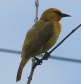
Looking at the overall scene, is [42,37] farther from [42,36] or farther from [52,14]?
[52,14]

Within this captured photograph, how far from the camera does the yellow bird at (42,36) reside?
370cm

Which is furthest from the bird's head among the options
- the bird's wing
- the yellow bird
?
the bird's wing

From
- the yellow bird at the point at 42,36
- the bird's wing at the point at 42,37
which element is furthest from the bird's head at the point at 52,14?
the bird's wing at the point at 42,37

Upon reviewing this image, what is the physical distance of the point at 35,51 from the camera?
12.6 feet

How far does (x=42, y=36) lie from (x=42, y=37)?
0.02 m

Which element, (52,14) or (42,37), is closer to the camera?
(42,37)

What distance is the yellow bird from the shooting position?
12.1ft

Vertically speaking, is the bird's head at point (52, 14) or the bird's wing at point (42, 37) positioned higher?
the bird's head at point (52, 14)

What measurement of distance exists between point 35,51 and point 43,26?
0.61 metres

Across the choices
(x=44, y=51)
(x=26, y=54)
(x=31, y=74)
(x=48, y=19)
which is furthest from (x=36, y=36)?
(x=31, y=74)

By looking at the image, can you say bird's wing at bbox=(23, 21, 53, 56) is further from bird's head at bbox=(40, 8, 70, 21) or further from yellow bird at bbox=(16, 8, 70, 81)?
bird's head at bbox=(40, 8, 70, 21)

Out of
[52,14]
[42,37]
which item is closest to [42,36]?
[42,37]

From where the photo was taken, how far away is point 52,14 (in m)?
4.77

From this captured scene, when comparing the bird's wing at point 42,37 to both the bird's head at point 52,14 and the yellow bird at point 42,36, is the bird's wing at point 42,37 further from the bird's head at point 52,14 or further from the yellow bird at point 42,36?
the bird's head at point 52,14
